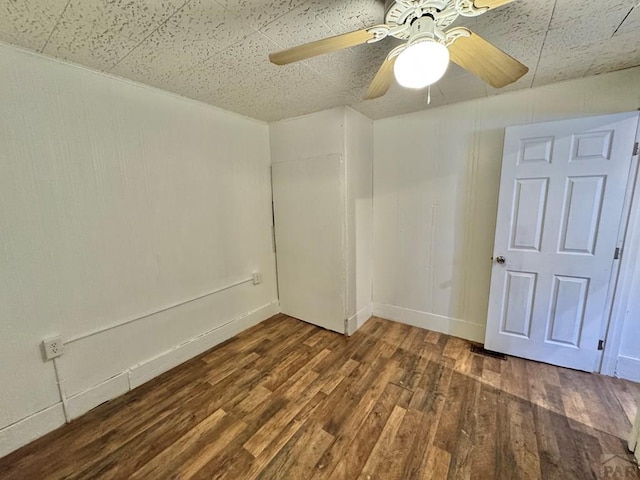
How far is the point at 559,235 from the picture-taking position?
79.4 inches

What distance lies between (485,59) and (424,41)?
1.37 ft

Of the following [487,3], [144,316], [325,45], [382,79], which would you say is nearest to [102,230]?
[144,316]

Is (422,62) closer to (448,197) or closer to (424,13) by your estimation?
(424,13)

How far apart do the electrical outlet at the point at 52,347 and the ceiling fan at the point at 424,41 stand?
2101mm

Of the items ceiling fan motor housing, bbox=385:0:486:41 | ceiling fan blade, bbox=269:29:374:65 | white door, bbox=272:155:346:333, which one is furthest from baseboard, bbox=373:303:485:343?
ceiling fan blade, bbox=269:29:374:65

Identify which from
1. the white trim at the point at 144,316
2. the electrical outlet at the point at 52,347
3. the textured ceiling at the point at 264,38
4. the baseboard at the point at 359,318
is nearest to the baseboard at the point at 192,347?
the white trim at the point at 144,316

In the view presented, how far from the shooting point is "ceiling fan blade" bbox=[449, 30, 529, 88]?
3.60 ft

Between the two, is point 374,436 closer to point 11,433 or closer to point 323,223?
point 323,223

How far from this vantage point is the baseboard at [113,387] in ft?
4.95

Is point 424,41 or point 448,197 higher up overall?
point 424,41

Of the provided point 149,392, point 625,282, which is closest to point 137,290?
point 149,392

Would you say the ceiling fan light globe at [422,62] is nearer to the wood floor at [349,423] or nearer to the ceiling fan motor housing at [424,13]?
the ceiling fan motor housing at [424,13]

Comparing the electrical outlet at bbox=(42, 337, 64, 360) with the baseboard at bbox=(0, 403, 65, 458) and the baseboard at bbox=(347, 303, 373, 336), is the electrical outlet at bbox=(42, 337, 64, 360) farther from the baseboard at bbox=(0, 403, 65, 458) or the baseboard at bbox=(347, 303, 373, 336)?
the baseboard at bbox=(347, 303, 373, 336)

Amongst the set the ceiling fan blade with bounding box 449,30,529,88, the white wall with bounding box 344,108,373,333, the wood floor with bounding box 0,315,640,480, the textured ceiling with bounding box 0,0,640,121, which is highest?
the textured ceiling with bounding box 0,0,640,121
